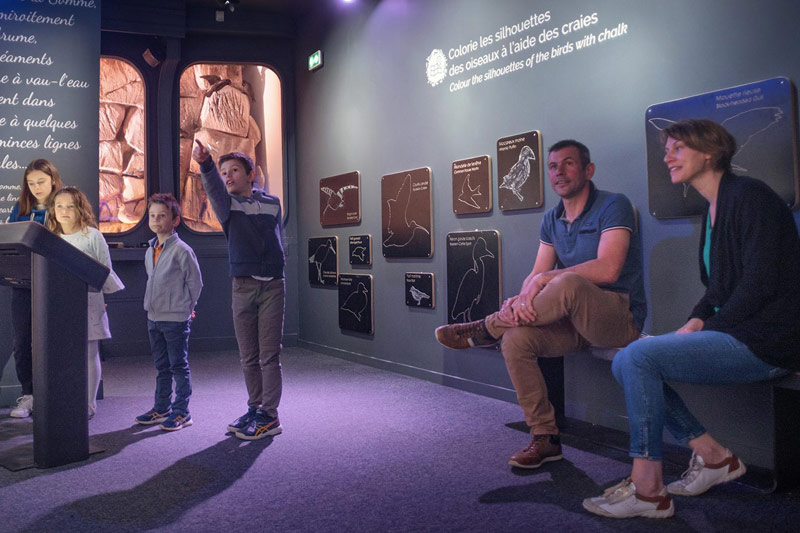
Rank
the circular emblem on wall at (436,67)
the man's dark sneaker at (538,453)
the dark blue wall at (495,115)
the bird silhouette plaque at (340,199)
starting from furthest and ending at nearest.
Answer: the bird silhouette plaque at (340,199) → the circular emblem on wall at (436,67) → the dark blue wall at (495,115) → the man's dark sneaker at (538,453)

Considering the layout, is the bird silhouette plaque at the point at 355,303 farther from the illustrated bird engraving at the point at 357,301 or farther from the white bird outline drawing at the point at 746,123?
the white bird outline drawing at the point at 746,123

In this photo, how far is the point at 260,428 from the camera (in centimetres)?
343

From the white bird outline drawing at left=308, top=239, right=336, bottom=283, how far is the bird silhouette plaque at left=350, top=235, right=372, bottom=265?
404 mm

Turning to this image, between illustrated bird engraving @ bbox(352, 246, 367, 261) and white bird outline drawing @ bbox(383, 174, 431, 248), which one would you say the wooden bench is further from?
illustrated bird engraving @ bbox(352, 246, 367, 261)

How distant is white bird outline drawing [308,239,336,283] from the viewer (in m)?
6.37

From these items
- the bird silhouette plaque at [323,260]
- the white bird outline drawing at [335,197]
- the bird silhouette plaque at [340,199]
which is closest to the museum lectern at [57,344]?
the bird silhouette plaque at [340,199]

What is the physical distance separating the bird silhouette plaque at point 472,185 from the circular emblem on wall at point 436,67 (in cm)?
66

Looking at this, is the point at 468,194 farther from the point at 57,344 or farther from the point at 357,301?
the point at 57,344

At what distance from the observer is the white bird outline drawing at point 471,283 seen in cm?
438

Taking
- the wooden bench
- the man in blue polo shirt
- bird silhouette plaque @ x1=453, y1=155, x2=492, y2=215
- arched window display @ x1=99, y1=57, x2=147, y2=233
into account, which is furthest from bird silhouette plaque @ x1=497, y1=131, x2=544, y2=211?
arched window display @ x1=99, y1=57, x2=147, y2=233

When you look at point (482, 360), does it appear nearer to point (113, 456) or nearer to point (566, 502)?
point (566, 502)

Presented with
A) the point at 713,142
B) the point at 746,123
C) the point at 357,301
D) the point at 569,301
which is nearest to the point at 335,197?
the point at 357,301

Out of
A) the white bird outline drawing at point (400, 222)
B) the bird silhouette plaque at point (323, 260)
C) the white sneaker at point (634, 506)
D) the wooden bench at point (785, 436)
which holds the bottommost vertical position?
the white sneaker at point (634, 506)

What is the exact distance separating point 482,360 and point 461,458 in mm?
1432
